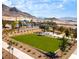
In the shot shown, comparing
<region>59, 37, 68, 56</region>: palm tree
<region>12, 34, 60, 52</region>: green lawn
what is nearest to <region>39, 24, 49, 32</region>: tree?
<region>12, 34, 60, 52</region>: green lawn

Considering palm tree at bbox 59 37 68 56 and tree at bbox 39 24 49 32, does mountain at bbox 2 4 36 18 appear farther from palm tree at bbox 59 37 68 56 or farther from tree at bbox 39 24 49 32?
palm tree at bbox 59 37 68 56

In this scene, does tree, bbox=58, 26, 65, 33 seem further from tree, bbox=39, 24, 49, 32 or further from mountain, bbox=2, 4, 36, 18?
mountain, bbox=2, 4, 36, 18

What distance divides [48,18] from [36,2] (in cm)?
22

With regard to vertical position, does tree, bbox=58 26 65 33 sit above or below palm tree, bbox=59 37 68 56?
above

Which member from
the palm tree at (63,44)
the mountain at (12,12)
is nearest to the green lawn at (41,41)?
the palm tree at (63,44)

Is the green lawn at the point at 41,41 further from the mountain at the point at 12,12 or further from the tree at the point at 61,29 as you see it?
the mountain at the point at 12,12

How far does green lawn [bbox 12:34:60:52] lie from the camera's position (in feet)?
6.24

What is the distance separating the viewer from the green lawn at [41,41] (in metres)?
1.90

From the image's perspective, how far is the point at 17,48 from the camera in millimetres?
1992

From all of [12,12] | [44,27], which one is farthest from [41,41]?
[12,12]

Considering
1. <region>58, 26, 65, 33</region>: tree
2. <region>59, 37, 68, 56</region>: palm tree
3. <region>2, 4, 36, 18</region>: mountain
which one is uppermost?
<region>2, 4, 36, 18</region>: mountain

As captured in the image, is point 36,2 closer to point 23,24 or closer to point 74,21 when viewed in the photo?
point 23,24

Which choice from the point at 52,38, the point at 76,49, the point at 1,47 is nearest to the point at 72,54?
the point at 76,49

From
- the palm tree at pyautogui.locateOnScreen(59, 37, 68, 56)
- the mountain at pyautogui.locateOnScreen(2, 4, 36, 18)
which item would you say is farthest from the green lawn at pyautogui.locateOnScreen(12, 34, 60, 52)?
the mountain at pyautogui.locateOnScreen(2, 4, 36, 18)
